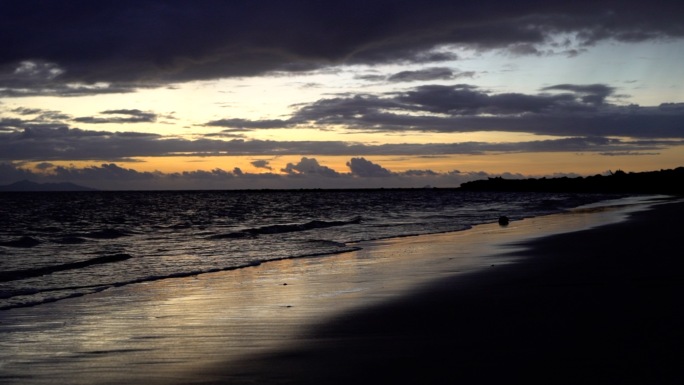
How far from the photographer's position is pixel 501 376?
20.2 ft

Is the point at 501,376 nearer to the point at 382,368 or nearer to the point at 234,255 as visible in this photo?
the point at 382,368

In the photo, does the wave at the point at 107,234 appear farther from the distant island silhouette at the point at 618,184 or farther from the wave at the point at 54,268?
the distant island silhouette at the point at 618,184

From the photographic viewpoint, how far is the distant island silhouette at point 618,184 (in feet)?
360

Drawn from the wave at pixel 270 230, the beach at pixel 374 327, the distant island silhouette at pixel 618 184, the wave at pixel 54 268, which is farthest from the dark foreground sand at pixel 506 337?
the distant island silhouette at pixel 618 184

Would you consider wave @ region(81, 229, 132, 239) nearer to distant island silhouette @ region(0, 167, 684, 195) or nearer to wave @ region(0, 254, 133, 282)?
wave @ region(0, 254, 133, 282)

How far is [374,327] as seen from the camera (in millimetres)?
8781

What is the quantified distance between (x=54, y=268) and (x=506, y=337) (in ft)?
47.1

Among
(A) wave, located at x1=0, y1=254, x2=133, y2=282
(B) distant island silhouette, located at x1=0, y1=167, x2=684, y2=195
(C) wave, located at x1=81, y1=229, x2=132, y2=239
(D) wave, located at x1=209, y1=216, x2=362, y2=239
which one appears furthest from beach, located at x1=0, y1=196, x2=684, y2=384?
(B) distant island silhouette, located at x1=0, y1=167, x2=684, y2=195

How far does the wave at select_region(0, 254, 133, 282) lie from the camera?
53.8 feet

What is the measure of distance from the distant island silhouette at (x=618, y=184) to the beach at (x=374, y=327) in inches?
3655

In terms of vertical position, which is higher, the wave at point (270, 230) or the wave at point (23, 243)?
the wave at point (23, 243)

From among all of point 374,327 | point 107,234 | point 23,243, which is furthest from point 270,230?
point 374,327

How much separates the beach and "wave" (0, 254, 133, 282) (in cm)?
407

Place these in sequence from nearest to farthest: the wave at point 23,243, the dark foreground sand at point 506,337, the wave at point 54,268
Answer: the dark foreground sand at point 506,337, the wave at point 54,268, the wave at point 23,243
